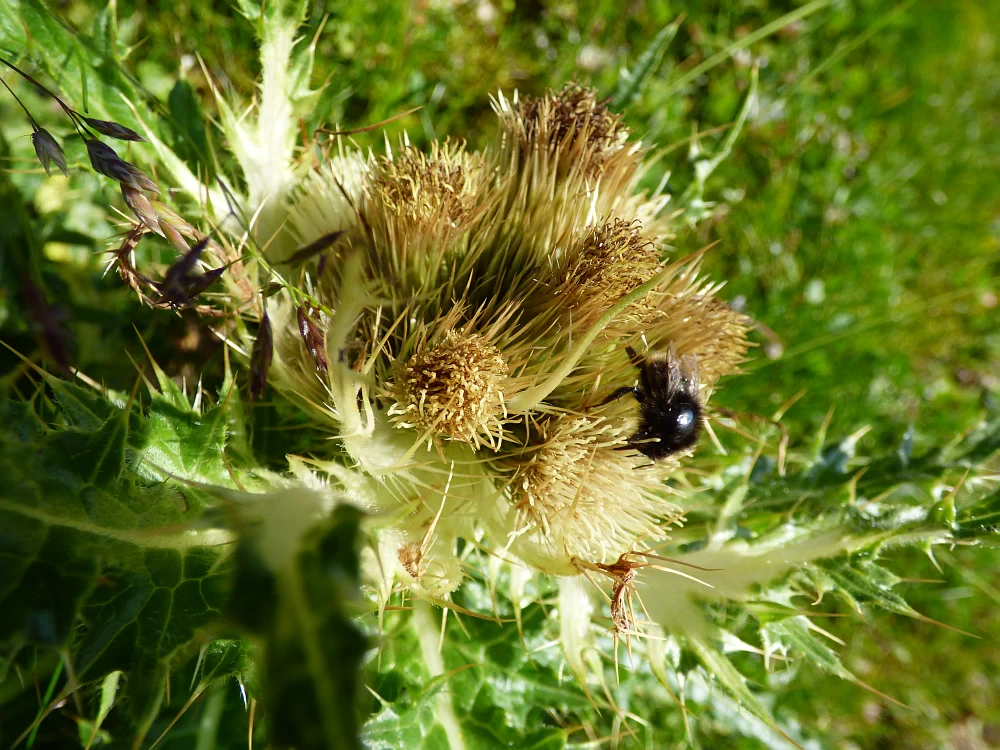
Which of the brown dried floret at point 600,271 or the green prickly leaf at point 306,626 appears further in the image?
the brown dried floret at point 600,271

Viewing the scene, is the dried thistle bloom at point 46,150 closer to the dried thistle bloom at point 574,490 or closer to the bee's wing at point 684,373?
the dried thistle bloom at point 574,490

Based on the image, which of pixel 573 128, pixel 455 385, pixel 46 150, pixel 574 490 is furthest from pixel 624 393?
pixel 46 150

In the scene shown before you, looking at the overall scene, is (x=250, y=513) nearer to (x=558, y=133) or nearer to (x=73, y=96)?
(x=558, y=133)

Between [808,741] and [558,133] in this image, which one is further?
[808,741]

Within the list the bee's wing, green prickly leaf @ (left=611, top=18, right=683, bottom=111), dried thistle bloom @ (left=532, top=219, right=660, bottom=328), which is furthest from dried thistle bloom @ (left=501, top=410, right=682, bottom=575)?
green prickly leaf @ (left=611, top=18, right=683, bottom=111)

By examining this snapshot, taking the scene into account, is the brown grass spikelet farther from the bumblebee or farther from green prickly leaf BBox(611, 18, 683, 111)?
green prickly leaf BBox(611, 18, 683, 111)

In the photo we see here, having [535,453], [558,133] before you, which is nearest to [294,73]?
[558,133]

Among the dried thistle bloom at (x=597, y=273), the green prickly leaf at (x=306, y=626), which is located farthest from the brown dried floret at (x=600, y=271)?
the green prickly leaf at (x=306, y=626)
